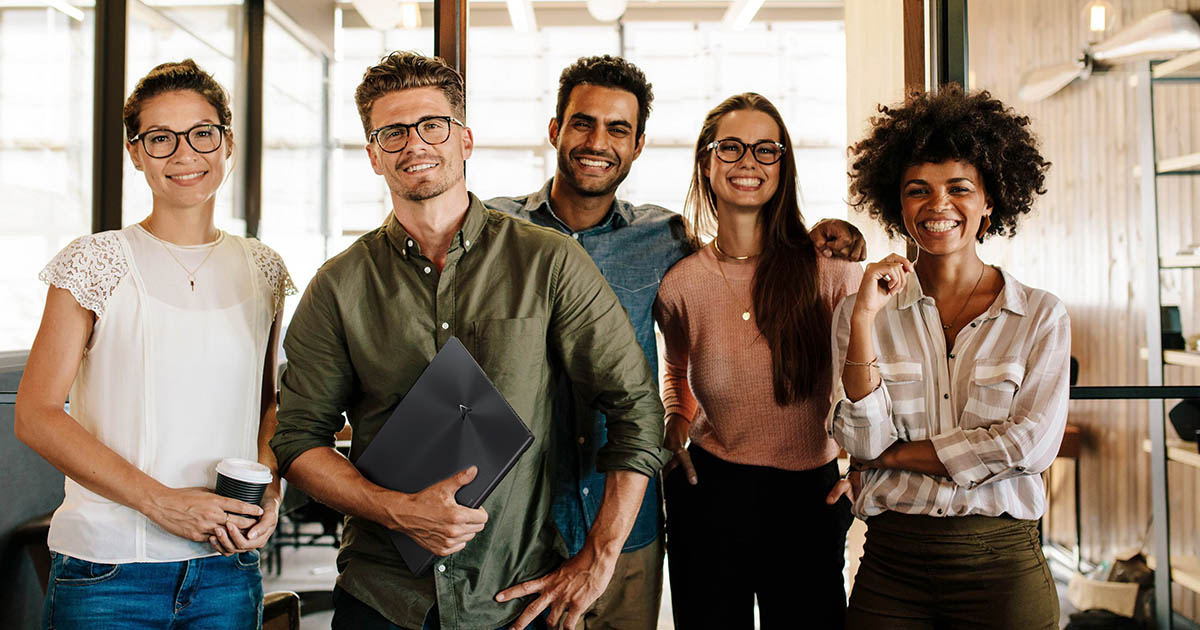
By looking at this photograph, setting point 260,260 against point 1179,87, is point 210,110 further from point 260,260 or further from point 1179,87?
point 1179,87

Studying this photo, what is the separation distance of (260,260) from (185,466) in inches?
17.6

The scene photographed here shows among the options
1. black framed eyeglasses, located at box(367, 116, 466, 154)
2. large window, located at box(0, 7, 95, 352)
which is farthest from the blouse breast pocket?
large window, located at box(0, 7, 95, 352)

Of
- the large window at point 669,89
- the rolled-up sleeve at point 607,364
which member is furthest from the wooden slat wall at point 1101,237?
the rolled-up sleeve at point 607,364

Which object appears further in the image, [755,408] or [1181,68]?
[1181,68]

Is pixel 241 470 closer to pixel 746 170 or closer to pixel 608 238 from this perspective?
pixel 608 238

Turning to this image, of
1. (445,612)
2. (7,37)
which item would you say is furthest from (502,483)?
(7,37)

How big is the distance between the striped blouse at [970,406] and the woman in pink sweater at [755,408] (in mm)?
153

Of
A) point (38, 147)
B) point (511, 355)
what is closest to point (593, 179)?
point (511, 355)

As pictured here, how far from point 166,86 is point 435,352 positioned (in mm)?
762

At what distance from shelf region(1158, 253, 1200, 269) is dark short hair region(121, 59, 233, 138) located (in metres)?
2.63

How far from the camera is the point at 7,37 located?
8.72 ft

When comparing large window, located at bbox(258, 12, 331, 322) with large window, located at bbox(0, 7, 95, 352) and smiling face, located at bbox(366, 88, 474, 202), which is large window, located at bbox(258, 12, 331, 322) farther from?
smiling face, located at bbox(366, 88, 474, 202)

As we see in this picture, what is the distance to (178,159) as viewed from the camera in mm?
1621

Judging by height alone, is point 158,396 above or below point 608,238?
below
